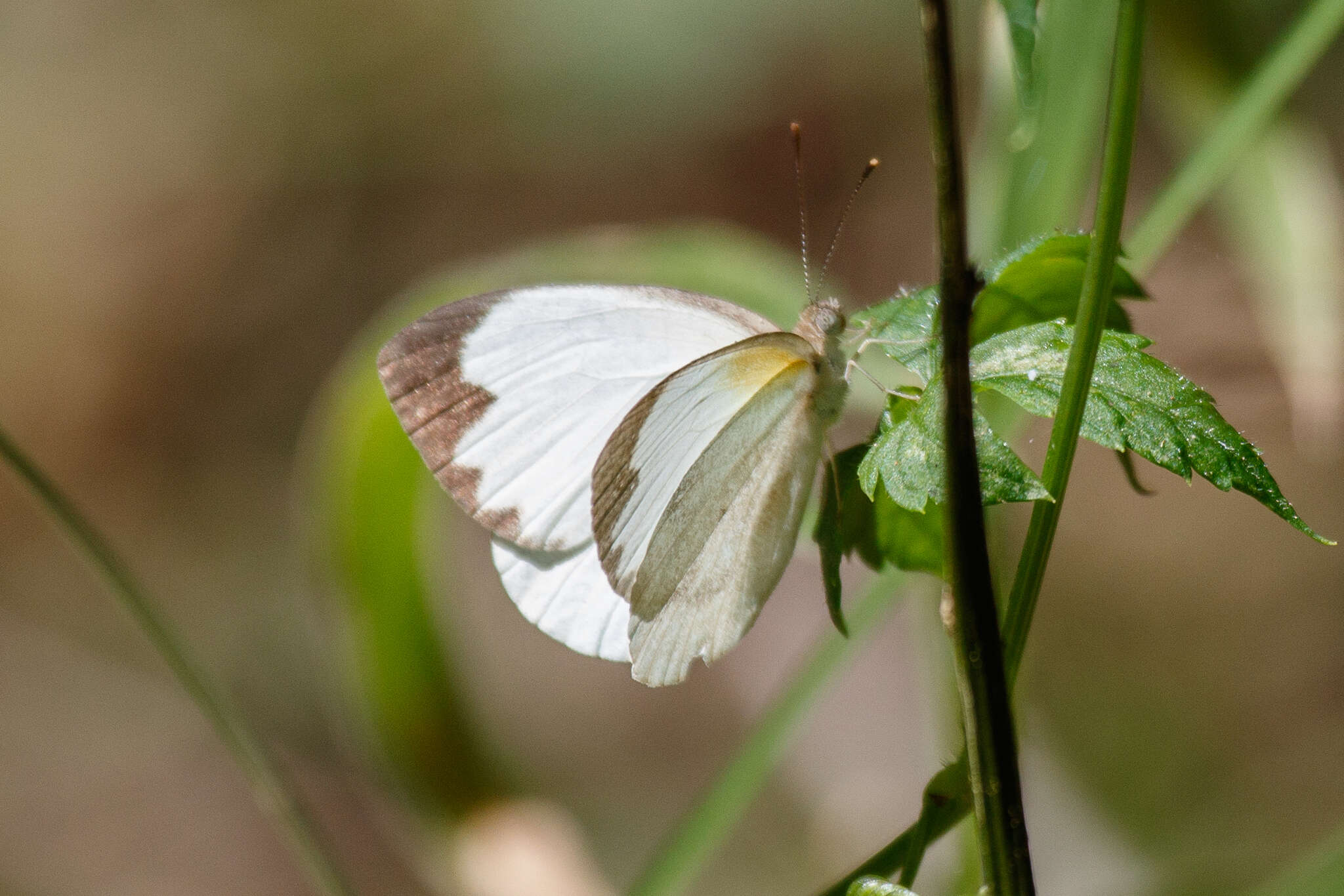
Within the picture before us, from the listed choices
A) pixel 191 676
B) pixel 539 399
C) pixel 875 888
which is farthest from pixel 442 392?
pixel 875 888

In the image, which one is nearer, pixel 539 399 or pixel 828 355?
pixel 828 355

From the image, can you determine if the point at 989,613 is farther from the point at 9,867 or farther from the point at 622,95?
the point at 622,95

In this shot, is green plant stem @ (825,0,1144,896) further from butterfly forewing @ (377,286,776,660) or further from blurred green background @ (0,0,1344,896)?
butterfly forewing @ (377,286,776,660)

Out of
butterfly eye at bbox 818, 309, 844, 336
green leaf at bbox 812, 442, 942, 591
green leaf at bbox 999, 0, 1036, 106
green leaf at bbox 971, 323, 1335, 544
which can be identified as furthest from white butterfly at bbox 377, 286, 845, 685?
green leaf at bbox 999, 0, 1036, 106

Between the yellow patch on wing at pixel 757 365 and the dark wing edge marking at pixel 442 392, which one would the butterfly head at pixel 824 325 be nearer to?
the yellow patch on wing at pixel 757 365

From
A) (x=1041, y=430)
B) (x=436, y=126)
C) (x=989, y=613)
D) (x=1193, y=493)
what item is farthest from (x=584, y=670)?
(x=989, y=613)

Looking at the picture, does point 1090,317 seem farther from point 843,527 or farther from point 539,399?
point 539,399
